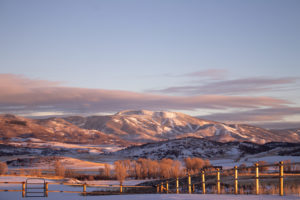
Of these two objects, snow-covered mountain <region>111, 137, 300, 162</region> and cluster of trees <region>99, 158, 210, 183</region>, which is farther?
snow-covered mountain <region>111, 137, 300, 162</region>

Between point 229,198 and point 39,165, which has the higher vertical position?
point 229,198

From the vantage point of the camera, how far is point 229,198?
19.0 metres

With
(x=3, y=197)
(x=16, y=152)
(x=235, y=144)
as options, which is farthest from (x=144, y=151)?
(x=3, y=197)

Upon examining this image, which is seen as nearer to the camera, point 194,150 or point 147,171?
point 147,171

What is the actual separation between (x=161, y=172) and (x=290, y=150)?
4978 centimetres

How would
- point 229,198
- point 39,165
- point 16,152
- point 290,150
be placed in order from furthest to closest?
point 16,152, point 290,150, point 39,165, point 229,198

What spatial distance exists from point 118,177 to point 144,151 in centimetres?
7062

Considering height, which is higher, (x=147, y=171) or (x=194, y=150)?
(x=147, y=171)

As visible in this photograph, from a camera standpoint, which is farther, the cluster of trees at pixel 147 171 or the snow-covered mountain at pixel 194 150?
the snow-covered mountain at pixel 194 150

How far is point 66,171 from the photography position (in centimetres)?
6412

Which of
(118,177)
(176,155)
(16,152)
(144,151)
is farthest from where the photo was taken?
(16,152)

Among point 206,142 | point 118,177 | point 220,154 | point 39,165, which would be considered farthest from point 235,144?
point 118,177

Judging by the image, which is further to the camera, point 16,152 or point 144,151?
point 16,152

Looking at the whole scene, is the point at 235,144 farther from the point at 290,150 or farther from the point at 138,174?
the point at 138,174
